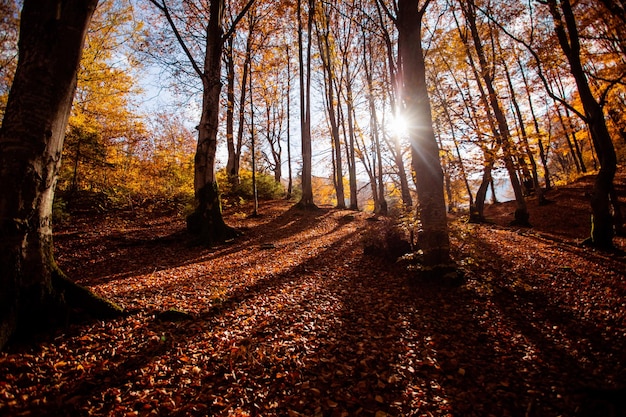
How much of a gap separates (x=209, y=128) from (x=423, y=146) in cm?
598

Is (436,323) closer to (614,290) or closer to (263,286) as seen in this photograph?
(263,286)

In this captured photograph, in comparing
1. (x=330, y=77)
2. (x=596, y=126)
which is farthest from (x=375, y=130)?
(x=596, y=126)

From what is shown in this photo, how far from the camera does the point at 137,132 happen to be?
1148 centimetres

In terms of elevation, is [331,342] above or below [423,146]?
below

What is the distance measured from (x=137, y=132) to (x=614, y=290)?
15215mm

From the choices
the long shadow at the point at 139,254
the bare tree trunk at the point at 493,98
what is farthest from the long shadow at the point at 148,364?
the bare tree trunk at the point at 493,98

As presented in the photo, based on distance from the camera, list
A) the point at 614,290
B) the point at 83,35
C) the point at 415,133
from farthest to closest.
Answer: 1. the point at 415,133
2. the point at 614,290
3. the point at 83,35

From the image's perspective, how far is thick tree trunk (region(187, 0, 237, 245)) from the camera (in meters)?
8.05

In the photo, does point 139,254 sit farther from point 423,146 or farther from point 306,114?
point 306,114

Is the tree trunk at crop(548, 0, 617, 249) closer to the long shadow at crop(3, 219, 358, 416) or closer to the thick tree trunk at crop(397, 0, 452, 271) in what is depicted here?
the thick tree trunk at crop(397, 0, 452, 271)

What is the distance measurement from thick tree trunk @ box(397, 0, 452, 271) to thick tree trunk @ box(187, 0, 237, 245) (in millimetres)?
5369

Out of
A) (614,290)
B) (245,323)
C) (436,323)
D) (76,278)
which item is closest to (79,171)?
(76,278)

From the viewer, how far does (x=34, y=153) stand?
111 inches

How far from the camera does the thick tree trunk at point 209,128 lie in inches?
317
